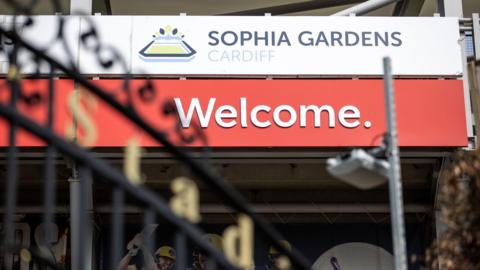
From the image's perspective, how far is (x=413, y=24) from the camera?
10406 millimetres

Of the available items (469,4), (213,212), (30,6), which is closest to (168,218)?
(30,6)

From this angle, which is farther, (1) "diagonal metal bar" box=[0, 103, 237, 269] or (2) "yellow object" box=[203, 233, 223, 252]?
(2) "yellow object" box=[203, 233, 223, 252]

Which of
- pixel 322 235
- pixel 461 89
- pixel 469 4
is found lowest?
pixel 322 235

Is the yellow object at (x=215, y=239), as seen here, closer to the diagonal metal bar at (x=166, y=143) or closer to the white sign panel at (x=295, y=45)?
the white sign panel at (x=295, y=45)

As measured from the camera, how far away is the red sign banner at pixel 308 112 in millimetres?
10000

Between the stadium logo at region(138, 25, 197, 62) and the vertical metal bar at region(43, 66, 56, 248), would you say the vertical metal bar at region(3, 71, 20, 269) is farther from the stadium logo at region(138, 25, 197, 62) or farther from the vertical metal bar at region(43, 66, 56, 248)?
the stadium logo at region(138, 25, 197, 62)

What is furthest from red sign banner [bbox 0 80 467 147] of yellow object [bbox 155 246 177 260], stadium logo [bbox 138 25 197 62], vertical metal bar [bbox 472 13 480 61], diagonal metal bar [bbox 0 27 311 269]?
diagonal metal bar [bbox 0 27 311 269]

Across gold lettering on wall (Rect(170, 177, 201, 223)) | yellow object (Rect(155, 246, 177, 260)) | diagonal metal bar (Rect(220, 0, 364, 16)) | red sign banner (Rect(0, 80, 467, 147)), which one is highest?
diagonal metal bar (Rect(220, 0, 364, 16))

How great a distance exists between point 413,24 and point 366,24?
2.08 ft

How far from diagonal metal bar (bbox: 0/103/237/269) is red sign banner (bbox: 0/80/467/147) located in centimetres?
658

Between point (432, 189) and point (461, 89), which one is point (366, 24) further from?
point (432, 189)

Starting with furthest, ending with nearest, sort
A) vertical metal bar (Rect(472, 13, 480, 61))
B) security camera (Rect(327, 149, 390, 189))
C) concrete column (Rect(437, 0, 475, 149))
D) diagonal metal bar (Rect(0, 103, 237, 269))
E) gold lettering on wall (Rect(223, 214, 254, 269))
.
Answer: vertical metal bar (Rect(472, 13, 480, 61)), concrete column (Rect(437, 0, 475, 149)), security camera (Rect(327, 149, 390, 189)), gold lettering on wall (Rect(223, 214, 254, 269)), diagonal metal bar (Rect(0, 103, 237, 269))

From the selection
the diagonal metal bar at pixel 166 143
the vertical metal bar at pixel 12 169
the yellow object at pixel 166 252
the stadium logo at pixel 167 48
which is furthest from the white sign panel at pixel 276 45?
the vertical metal bar at pixel 12 169

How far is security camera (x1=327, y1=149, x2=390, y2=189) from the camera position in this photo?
465 cm
